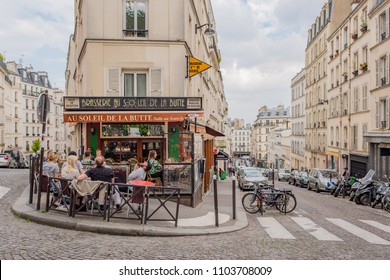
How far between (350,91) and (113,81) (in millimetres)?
23198

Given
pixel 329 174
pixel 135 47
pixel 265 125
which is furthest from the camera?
pixel 265 125

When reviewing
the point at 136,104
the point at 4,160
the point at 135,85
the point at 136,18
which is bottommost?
the point at 4,160

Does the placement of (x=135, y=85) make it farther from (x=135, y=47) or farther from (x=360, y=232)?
(x=360, y=232)

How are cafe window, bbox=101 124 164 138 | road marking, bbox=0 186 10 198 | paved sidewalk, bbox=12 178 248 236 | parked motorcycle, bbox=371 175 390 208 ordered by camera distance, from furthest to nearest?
parked motorcycle, bbox=371 175 390 208
cafe window, bbox=101 124 164 138
road marking, bbox=0 186 10 198
paved sidewalk, bbox=12 178 248 236

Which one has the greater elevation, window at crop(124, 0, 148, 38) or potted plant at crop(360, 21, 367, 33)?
potted plant at crop(360, 21, 367, 33)

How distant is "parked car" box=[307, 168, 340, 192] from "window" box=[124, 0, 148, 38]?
13.9 meters

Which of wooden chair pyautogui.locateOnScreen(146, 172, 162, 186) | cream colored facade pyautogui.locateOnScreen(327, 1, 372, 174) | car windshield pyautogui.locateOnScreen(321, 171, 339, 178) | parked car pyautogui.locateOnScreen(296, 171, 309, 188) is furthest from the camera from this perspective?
parked car pyautogui.locateOnScreen(296, 171, 309, 188)

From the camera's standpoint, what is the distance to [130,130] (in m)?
16.9

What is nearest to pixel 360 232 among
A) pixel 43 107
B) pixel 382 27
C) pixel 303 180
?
pixel 43 107

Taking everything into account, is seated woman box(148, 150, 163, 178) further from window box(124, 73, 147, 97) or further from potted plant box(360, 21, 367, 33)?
potted plant box(360, 21, 367, 33)

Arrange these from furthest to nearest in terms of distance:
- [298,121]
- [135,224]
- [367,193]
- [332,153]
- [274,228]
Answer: [298,121]
[332,153]
[367,193]
[274,228]
[135,224]

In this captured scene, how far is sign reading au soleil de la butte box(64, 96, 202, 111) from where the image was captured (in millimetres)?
15500

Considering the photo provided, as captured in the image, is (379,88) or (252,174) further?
(252,174)

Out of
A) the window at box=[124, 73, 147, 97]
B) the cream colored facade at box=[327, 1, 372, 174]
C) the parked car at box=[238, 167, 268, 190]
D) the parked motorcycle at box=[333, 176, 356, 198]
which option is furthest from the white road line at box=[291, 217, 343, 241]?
the cream colored facade at box=[327, 1, 372, 174]
